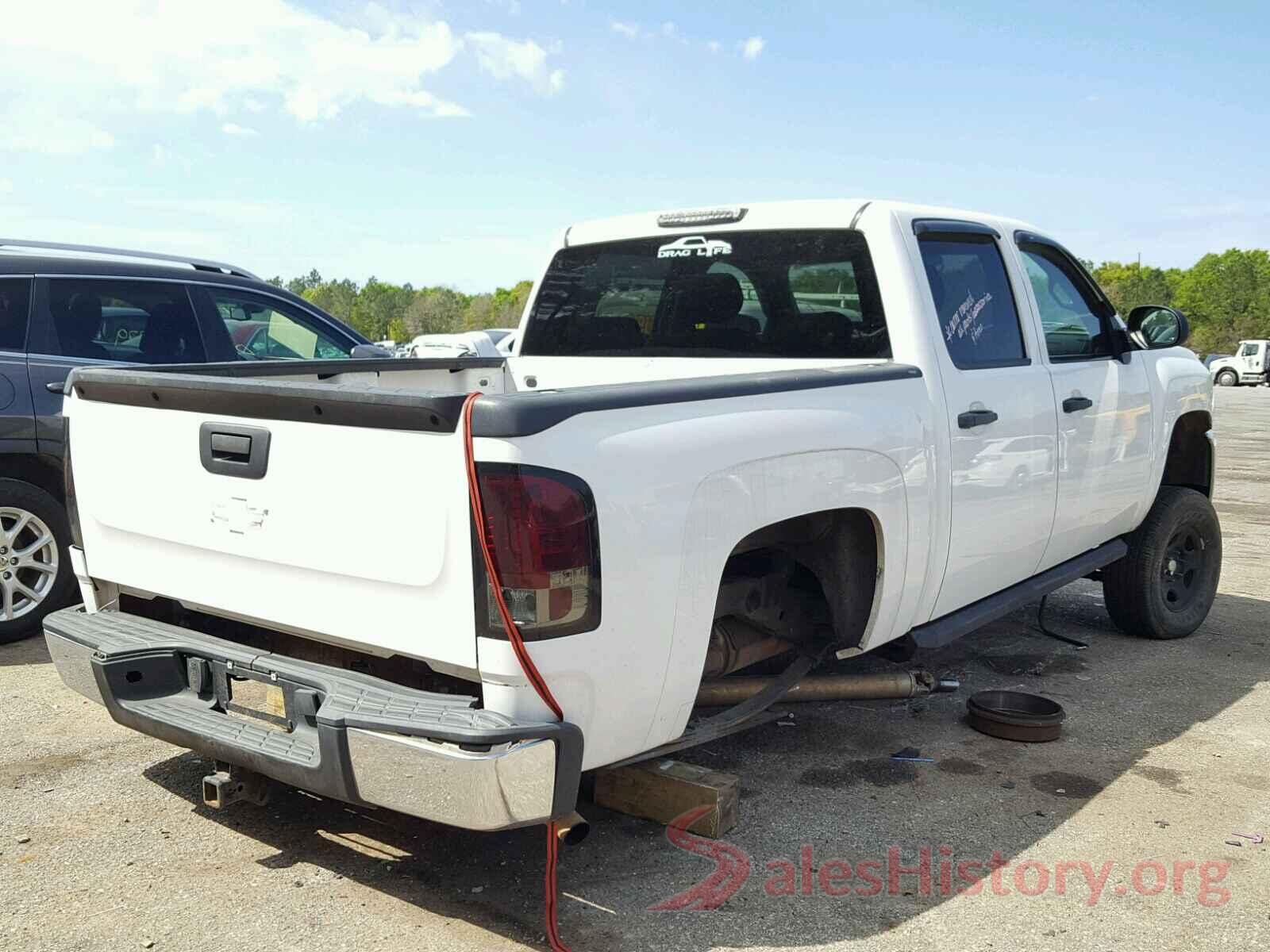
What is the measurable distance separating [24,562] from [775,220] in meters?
4.04

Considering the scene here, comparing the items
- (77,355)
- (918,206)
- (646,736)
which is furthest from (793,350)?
(77,355)

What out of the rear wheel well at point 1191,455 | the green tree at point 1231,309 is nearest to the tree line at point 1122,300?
the green tree at point 1231,309

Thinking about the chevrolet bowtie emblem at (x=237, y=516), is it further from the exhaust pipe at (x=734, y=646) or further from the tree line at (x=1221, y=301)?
the tree line at (x=1221, y=301)

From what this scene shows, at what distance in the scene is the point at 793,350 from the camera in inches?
182

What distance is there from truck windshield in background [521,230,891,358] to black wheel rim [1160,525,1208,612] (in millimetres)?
2996

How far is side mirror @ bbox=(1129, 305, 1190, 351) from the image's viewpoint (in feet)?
18.9

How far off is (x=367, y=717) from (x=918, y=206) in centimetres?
300

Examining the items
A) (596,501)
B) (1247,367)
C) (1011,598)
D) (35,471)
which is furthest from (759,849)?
(1247,367)

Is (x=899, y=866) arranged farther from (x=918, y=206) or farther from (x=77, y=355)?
(x=77, y=355)

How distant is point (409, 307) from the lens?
129 m

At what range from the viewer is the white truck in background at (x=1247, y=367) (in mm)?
42781

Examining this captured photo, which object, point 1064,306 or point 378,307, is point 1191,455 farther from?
point 378,307

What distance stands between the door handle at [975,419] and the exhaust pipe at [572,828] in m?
2.02

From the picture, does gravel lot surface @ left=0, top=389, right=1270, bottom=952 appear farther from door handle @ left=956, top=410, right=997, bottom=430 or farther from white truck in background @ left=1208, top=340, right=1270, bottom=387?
white truck in background @ left=1208, top=340, right=1270, bottom=387
